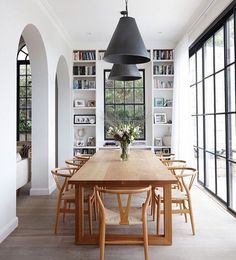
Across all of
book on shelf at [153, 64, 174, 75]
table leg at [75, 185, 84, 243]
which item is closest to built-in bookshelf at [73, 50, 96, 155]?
book on shelf at [153, 64, 174, 75]

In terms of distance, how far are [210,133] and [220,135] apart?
0.59 metres

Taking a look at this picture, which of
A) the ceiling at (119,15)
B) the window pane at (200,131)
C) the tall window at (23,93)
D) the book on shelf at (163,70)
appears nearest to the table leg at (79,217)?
the ceiling at (119,15)

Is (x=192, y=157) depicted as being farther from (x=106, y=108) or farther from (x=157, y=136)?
(x=106, y=108)

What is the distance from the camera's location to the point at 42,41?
500cm

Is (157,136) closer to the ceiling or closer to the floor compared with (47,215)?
closer to the ceiling

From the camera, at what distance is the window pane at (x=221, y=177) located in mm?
4816

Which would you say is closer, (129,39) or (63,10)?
(129,39)

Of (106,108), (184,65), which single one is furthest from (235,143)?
(106,108)

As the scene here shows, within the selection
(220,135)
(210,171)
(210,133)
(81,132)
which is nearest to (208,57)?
(210,133)

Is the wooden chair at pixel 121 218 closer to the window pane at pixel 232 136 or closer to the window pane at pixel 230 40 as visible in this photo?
the window pane at pixel 232 136

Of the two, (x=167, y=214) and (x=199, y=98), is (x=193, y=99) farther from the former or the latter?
(x=167, y=214)

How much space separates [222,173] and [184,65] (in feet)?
9.00

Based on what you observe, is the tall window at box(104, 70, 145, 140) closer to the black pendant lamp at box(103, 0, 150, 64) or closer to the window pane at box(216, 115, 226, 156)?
the window pane at box(216, 115, 226, 156)

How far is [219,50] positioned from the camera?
16.2ft
